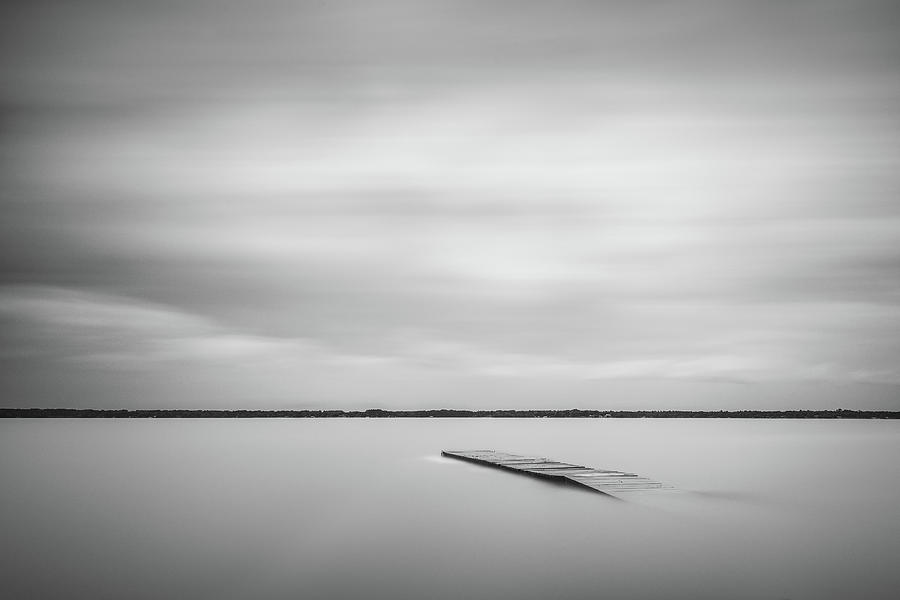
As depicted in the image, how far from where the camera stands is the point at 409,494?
25.5m

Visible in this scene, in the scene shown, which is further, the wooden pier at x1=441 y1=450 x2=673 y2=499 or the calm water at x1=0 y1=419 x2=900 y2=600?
the wooden pier at x1=441 y1=450 x2=673 y2=499

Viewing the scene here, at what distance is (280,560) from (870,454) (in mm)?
44076

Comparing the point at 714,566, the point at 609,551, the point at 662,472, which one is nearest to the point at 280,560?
the point at 609,551

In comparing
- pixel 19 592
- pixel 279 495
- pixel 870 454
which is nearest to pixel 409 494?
pixel 279 495

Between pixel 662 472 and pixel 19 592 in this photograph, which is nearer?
pixel 19 592

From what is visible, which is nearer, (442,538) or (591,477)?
(442,538)

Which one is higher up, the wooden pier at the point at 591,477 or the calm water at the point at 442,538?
the wooden pier at the point at 591,477

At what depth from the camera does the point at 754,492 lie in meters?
25.1

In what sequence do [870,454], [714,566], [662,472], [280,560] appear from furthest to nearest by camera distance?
[870,454]
[662,472]
[280,560]
[714,566]

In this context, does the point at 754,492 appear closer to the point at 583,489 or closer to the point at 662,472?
the point at 583,489

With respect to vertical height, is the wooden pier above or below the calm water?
above

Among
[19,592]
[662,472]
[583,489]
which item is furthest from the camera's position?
[662,472]

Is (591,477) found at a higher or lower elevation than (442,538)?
higher

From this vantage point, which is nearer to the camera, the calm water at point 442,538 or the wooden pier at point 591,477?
the calm water at point 442,538
